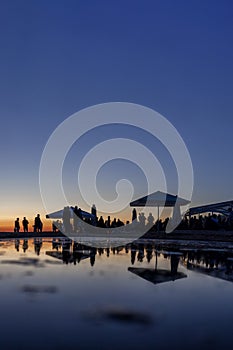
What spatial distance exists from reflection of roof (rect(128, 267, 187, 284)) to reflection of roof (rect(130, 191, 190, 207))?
1617 cm

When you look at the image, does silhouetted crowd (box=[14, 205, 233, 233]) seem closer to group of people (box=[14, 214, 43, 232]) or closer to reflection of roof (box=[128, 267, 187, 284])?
group of people (box=[14, 214, 43, 232])

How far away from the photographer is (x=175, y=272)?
8.54 metres

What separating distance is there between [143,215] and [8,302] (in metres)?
23.5

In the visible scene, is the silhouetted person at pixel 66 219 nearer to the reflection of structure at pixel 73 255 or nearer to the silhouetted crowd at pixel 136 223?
the silhouetted crowd at pixel 136 223

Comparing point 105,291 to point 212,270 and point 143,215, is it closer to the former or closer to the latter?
A: point 212,270

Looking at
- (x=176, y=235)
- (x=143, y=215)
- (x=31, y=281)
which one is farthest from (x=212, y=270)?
(x=143, y=215)

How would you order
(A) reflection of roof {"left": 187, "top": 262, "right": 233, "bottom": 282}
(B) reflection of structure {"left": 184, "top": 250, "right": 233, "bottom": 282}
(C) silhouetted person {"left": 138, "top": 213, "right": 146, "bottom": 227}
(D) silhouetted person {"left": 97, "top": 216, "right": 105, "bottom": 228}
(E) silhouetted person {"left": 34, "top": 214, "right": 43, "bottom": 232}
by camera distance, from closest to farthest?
1. (A) reflection of roof {"left": 187, "top": 262, "right": 233, "bottom": 282}
2. (B) reflection of structure {"left": 184, "top": 250, "right": 233, "bottom": 282}
3. (C) silhouetted person {"left": 138, "top": 213, "right": 146, "bottom": 227}
4. (E) silhouetted person {"left": 34, "top": 214, "right": 43, "bottom": 232}
5. (D) silhouetted person {"left": 97, "top": 216, "right": 105, "bottom": 228}

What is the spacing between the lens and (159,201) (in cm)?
2492

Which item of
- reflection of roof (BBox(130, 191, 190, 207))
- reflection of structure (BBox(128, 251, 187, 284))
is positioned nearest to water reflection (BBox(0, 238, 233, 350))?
reflection of structure (BBox(128, 251, 187, 284))

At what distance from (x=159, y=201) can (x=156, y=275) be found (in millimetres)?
16999

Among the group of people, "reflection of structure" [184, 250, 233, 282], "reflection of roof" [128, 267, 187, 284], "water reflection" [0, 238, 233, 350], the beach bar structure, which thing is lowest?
"water reflection" [0, 238, 233, 350]

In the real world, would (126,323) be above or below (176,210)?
below

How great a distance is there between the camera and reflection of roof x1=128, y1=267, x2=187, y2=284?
298 inches

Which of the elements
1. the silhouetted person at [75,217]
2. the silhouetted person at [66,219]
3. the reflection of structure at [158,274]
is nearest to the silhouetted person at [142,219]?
the silhouetted person at [75,217]
